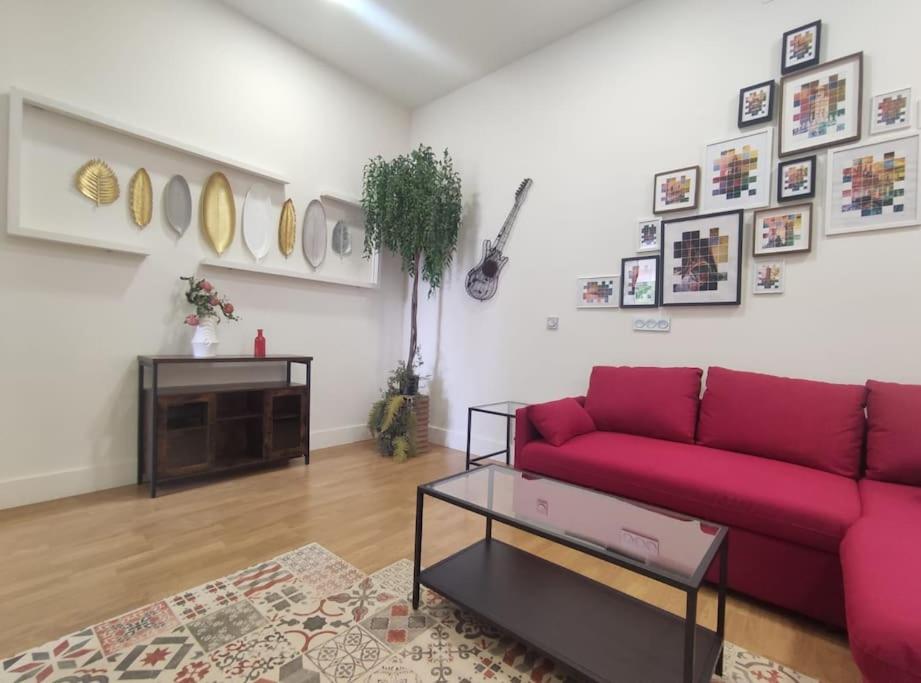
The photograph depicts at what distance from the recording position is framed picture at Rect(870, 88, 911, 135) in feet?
6.81

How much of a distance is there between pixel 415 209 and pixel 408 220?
11cm

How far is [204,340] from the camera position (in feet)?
9.48

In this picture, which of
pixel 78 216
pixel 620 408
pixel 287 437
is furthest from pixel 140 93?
pixel 620 408

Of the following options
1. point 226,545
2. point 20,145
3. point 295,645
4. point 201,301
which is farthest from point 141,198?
point 295,645

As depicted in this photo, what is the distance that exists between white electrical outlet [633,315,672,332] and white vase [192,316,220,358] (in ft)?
9.34

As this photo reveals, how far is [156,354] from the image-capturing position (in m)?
2.89

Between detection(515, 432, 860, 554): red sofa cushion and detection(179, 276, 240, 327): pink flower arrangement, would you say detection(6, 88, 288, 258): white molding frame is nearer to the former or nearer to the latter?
detection(179, 276, 240, 327): pink flower arrangement

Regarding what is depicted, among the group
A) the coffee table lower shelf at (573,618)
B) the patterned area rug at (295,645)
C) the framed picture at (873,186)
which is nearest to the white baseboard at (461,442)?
the coffee table lower shelf at (573,618)

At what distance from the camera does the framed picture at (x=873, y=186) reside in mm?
2059

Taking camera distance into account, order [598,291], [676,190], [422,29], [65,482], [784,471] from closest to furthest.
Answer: [784,471]
[65,482]
[676,190]
[598,291]
[422,29]

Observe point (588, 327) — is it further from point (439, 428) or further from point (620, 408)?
point (439, 428)

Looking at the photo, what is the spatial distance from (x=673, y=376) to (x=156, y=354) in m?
3.29

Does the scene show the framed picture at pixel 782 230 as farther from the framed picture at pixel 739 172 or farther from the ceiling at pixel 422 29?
the ceiling at pixel 422 29

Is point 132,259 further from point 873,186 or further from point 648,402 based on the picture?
point 873,186
